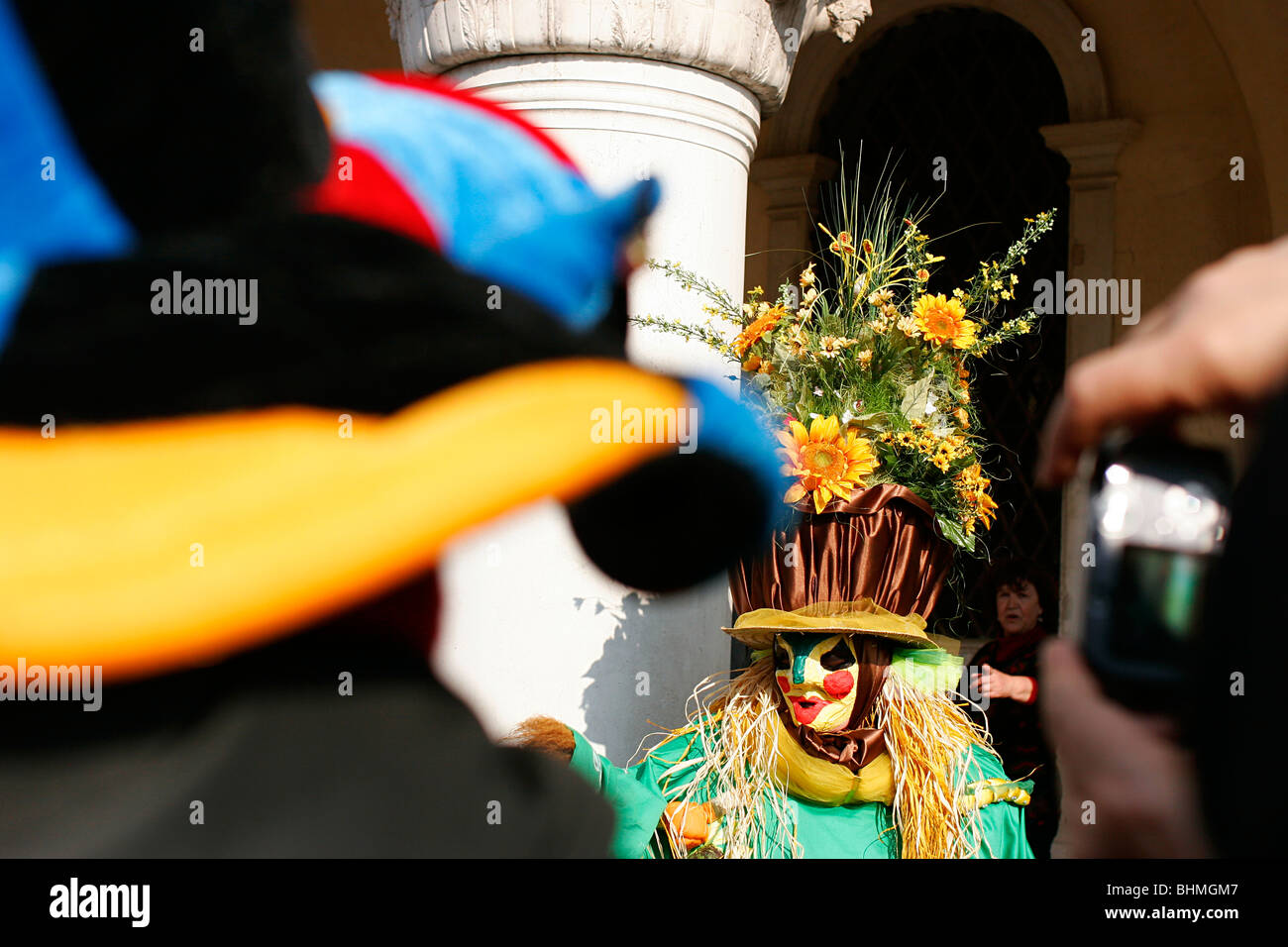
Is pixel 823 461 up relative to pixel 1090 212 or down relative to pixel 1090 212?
down

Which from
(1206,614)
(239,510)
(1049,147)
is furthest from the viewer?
(1049,147)

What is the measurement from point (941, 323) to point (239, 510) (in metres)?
2.52

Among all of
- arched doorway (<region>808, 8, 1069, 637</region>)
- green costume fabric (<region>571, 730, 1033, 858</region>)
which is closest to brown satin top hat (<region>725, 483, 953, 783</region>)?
green costume fabric (<region>571, 730, 1033, 858</region>)

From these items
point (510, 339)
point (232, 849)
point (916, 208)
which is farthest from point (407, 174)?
point (916, 208)

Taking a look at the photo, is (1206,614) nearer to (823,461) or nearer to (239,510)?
(239,510)

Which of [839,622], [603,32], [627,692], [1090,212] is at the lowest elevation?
[627,692]

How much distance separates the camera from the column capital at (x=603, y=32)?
3.20m

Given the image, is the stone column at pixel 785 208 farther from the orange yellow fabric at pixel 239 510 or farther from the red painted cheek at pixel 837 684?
the orange yellow fabric at pixel 239 510

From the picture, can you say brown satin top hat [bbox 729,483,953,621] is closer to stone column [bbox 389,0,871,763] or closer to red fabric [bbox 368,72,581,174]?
stone column [bbox 389,0,871,763]

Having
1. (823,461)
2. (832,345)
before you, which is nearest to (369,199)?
(823,461)

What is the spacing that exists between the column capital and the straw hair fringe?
1.56m

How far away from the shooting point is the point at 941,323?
9.91 feet

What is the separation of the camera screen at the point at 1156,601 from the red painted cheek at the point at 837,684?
2.53 metres

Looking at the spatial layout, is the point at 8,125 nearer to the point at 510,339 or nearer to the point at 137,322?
the point at 137,322
